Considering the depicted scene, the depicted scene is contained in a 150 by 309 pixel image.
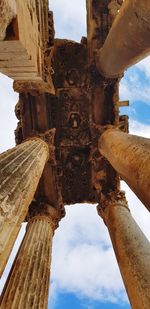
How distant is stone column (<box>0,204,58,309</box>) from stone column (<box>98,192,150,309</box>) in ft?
8.06

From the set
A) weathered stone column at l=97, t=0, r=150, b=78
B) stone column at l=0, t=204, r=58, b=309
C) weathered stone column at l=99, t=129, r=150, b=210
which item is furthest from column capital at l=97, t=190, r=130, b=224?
weathered stone column at l=97, t=0, r=150, b=78

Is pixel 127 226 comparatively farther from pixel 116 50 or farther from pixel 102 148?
pixel 116 50

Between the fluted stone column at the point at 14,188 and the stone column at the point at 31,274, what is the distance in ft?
8.23

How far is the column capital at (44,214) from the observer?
14.1 m

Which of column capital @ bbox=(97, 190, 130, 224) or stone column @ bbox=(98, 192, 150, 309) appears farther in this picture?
column capital @ bbox=(97, 190, 130, 224)

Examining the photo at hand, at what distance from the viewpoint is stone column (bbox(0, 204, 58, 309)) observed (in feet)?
27.2

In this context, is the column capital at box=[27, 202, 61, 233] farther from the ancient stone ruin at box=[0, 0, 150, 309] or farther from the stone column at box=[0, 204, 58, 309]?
the stone column at box=[0, 204, 58, 309]

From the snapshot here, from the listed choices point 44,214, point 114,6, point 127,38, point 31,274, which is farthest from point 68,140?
point 31,274

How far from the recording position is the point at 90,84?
1471 centimetres

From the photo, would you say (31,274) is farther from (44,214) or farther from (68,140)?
(68,140)

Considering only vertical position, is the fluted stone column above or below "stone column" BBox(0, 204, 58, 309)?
above

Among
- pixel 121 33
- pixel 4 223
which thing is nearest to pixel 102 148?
pixel 121 33

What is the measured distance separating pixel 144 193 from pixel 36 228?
260 inches

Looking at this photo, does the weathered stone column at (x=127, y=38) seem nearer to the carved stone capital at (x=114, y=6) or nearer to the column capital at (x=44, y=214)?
the carved stone capital at (x=114, y=6)
